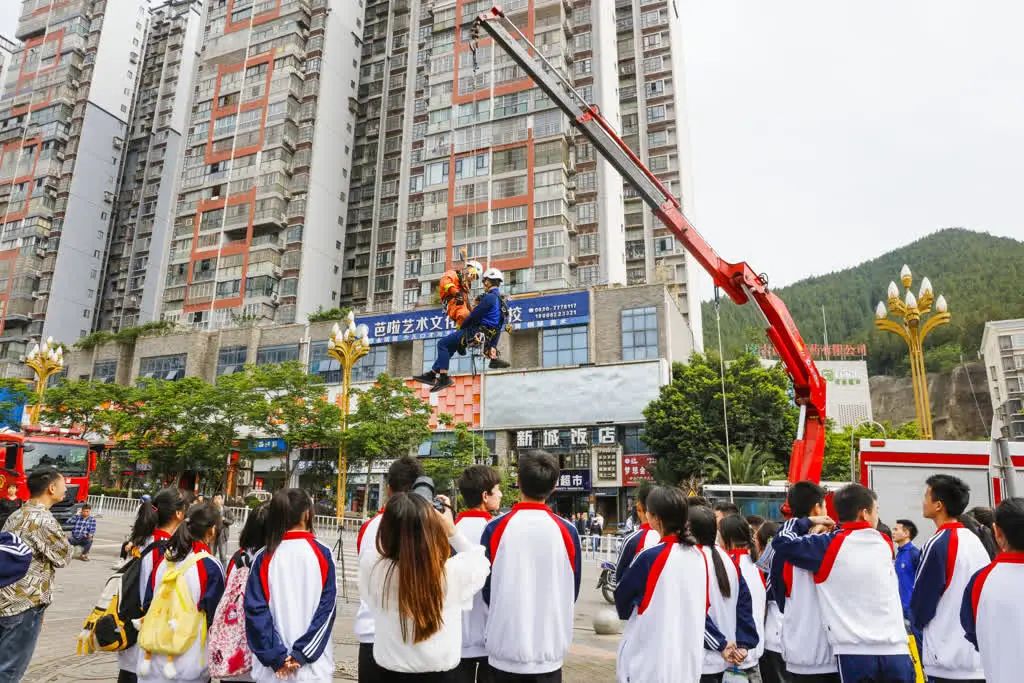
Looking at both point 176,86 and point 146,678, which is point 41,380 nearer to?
point 146,678

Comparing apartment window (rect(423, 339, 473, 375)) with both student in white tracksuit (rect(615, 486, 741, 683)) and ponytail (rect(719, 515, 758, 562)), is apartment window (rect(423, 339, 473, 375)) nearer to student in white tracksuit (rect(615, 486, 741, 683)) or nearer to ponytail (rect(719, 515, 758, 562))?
ponytail (rect(719, 515, 758, 562))

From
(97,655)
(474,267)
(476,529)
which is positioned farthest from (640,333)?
(476,529)

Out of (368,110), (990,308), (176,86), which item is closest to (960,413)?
(990,308)

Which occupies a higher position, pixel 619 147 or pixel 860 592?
pixel 619 147

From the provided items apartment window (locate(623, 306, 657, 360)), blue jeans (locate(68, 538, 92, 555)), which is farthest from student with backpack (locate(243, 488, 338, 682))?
apartment window (locate(623, 306, 657, 360))

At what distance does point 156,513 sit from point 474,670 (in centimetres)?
231

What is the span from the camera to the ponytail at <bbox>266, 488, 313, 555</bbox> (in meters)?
3.67

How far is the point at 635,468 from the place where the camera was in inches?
1286

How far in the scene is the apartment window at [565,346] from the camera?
1410 inches

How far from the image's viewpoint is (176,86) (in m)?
67.2

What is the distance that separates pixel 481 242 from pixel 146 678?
40.0m

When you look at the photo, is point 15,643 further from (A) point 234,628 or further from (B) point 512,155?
(B) point 512,155

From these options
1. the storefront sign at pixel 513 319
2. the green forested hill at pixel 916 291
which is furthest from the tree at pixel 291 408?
the green forested hill at pixel 916 291

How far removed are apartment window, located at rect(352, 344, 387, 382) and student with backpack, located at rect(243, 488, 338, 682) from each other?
36296mm
